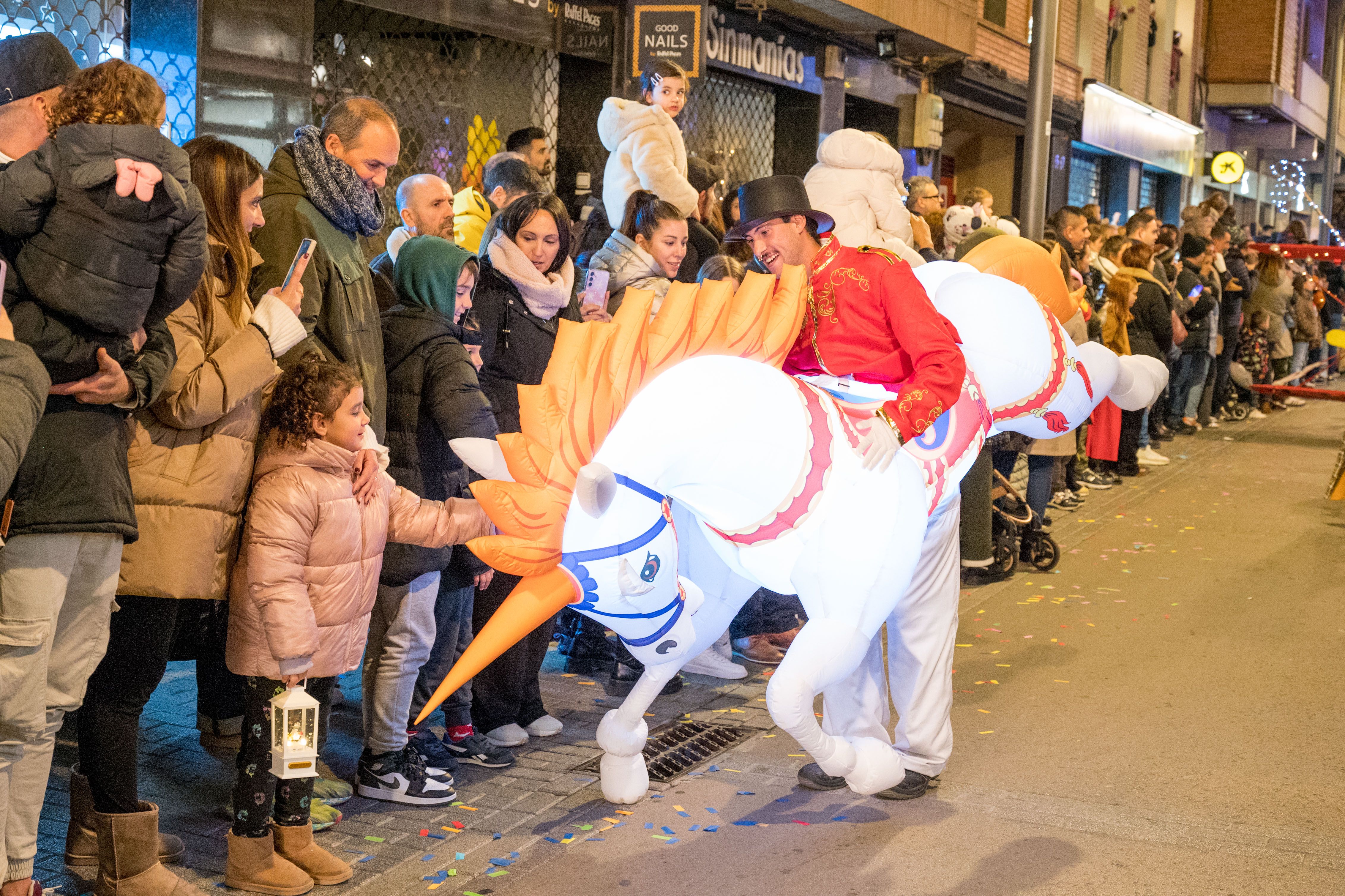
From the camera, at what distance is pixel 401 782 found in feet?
15.0

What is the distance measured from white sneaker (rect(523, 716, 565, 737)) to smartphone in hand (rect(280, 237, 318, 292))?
6.68 feet

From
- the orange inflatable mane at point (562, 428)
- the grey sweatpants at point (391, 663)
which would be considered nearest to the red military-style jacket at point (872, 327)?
→ the orange inflatable mane at point (562, 428)

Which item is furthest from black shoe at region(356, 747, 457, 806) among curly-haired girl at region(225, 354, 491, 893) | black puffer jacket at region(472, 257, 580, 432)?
black puffer jacket at region(472, 257, 580, 432)

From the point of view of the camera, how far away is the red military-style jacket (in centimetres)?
412

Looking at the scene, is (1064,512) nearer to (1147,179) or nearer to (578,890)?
(578,890)

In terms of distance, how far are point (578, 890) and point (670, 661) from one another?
0.73m

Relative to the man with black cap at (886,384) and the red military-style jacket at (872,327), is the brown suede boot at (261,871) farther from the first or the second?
the red military-style jacket at (872,327)

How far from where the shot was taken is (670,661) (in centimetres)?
387

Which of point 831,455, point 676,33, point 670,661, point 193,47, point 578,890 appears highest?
point 676,33

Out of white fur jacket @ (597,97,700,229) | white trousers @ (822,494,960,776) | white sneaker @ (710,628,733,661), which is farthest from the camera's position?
white fur jacket @ (597,97,700,229)

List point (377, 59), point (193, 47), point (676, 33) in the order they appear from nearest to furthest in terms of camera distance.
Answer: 1. point (193, 47)
2. point (377, 59)
3. point (676, 33)

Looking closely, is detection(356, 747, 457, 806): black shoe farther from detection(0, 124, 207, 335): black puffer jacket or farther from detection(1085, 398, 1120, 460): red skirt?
detection(1085, 398, 1120, 460): red skirt

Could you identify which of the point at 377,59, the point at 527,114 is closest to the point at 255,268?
the point at 377,59

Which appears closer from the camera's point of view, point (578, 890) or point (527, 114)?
point (578, 890)
